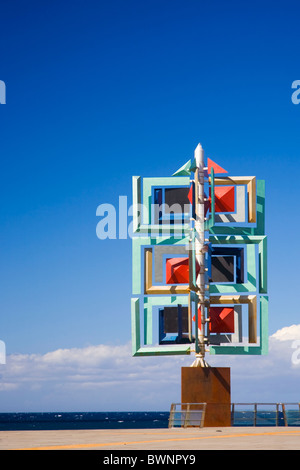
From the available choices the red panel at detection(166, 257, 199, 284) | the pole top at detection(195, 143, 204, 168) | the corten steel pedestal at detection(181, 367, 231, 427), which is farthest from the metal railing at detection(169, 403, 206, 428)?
the pole top at detection(195, 143, 204, 168)

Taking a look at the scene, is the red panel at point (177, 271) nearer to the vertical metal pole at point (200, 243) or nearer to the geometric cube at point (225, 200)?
the vertical metal pole at point (200, 243)

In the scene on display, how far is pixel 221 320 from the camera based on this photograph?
35.2 metres

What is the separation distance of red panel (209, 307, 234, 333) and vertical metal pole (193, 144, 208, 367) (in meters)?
0.63

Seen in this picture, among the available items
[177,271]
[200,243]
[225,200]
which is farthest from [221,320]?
[225,200]

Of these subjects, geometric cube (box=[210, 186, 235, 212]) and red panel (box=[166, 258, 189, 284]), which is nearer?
red panel (box=[166, 258, 189, 284])

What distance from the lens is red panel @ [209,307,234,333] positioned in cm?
3519

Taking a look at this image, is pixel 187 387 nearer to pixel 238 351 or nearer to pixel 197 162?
pixel 238 351

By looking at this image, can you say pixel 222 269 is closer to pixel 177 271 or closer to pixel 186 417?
pixel 177 271

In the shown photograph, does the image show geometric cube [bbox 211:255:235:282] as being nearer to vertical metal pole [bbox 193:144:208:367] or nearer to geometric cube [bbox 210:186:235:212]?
vertical metal pole [bbox 193:144:208:367]

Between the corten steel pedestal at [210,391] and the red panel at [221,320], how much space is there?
86.4 inches

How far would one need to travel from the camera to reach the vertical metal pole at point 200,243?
3466cm

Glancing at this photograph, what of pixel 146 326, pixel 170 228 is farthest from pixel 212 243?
pixel 146 326

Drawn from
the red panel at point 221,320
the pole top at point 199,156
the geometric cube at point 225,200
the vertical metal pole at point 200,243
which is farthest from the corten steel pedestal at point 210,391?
the pole top at point 199,156
